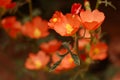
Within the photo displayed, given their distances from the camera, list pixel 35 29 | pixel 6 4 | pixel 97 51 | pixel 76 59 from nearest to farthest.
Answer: pixel 76 59 < pixel 6 4 < pixel 97 51 < pixel 35 29

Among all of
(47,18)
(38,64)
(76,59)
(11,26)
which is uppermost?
(76,59)

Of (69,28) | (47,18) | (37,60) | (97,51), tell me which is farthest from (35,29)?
(69,28)

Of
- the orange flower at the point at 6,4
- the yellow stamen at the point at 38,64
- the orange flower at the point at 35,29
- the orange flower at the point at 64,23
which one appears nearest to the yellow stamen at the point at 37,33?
the orange flower at the point at 35,29

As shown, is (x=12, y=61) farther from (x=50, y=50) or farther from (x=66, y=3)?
(x=50, y=50)

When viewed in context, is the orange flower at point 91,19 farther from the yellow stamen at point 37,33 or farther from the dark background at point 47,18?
the dark background at point 47,18

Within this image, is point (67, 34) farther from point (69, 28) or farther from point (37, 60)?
point (37, 60)

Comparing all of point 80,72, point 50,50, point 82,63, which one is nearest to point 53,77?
point 50,50
